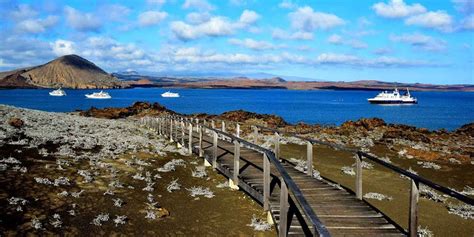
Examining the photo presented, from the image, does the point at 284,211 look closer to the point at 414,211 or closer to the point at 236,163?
the point at 414,211

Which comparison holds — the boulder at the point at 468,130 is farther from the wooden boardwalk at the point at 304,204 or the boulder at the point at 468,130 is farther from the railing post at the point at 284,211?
the railing post at the point at 284,211

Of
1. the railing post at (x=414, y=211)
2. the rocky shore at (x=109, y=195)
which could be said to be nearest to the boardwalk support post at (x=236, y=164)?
the rocky shore at (x=109, y=195)

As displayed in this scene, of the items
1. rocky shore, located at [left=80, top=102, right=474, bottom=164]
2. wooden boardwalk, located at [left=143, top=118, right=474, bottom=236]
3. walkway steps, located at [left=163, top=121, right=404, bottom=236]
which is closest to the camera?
wooden boardwalk, located at [left=143, top=118, right=474, bottom=236]

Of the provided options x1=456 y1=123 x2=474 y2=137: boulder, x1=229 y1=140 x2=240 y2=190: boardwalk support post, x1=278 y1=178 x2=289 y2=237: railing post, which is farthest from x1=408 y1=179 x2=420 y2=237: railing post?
Answer: x1=456 y1=123 x2=474 y2=137: boulder

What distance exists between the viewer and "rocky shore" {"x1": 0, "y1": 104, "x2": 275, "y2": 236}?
8727mm

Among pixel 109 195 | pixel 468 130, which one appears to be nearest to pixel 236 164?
pixel 109 195

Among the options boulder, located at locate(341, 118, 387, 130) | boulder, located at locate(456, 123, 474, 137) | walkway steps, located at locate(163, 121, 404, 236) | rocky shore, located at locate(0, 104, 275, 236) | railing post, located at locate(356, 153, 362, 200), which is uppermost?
railing post, located at locate(356, 153, 362, 200)

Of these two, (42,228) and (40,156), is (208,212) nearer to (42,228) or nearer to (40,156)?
(42,228)

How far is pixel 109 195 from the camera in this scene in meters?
10.8

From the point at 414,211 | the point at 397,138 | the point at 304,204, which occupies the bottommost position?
the point at 397,138

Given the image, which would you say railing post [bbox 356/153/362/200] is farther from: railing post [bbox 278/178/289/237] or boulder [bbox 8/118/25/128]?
boulder [bbox 8/118/25/128]

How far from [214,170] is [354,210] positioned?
722 cm

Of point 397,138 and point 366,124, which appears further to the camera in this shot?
point 366,124

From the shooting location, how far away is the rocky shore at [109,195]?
873cm
